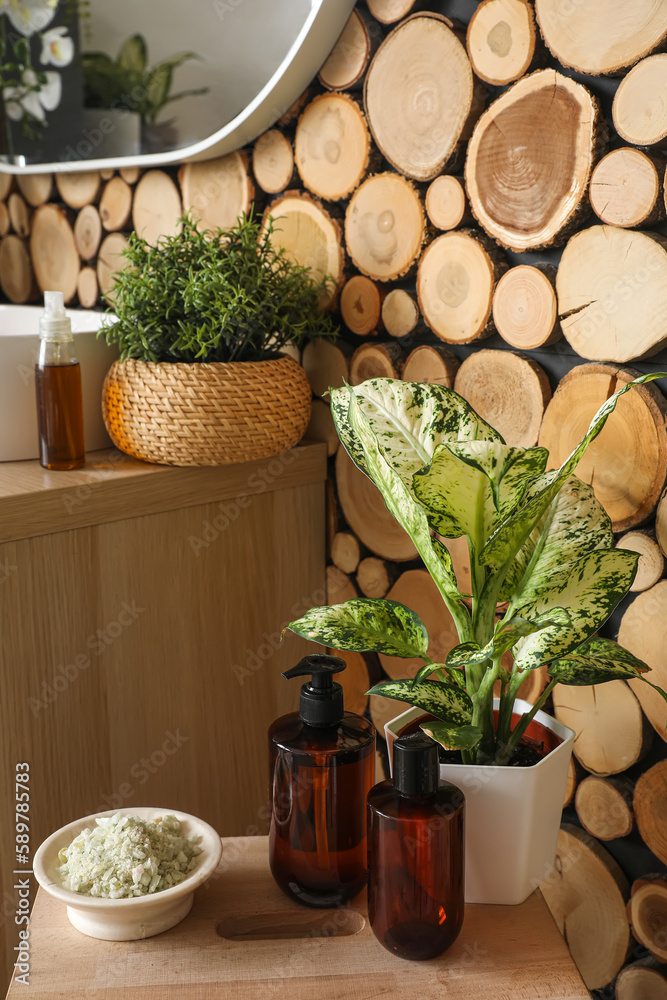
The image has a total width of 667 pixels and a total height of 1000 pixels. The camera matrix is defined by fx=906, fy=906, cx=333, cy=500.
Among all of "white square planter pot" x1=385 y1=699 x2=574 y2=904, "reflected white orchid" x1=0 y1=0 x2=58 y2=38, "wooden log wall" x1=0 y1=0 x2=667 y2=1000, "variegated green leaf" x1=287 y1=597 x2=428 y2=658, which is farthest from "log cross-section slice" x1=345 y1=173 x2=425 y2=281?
"reflected white orchid" x1=0 y1=0 x2=58 y2=38

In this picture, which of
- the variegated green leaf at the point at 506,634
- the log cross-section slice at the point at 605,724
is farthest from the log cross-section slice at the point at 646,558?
the variegated green leaf at the point at 506,634

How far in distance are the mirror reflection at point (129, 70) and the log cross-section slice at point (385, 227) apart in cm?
19

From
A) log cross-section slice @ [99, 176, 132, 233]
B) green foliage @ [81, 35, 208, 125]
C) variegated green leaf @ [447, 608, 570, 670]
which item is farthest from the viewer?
log cross-section slice @ [99, 176, 132, 233]

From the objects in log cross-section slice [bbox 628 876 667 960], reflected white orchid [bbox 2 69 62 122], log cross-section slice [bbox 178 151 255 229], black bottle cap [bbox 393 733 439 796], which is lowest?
log cross-section slice [bbox 628 876 667 960]

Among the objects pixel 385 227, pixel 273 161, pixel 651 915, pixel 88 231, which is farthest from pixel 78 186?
pixel 651 915

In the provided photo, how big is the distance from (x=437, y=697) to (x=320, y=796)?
0.13m

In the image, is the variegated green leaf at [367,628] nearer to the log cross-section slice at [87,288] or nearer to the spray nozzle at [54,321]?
the spray nozzle at [54,321]

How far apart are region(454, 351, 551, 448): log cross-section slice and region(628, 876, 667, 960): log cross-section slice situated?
41 centimetres

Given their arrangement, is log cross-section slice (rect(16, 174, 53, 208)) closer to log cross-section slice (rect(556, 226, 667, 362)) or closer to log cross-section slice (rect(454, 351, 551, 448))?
log cross-section slice (rect(454, 351, 551, 448))

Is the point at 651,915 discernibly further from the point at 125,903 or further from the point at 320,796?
the point at 125,903

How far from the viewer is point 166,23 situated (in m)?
1.31

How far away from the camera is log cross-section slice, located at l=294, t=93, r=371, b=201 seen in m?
1.08

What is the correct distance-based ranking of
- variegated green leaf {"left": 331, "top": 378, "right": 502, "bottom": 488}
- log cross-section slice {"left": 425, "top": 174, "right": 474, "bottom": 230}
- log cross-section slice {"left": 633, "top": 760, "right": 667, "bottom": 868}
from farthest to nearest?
log cross-section slice {"left": 425, "top": 174, "right": 474, "bottom": 230}, log cross-section slice {"left": 633, "top": 760, "right": 667, "bottom": 868}, variegated green leaf {"left": 331, "top": 378, "right": 502, "bottom": 488}

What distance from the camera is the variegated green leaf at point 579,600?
0.68 metres
